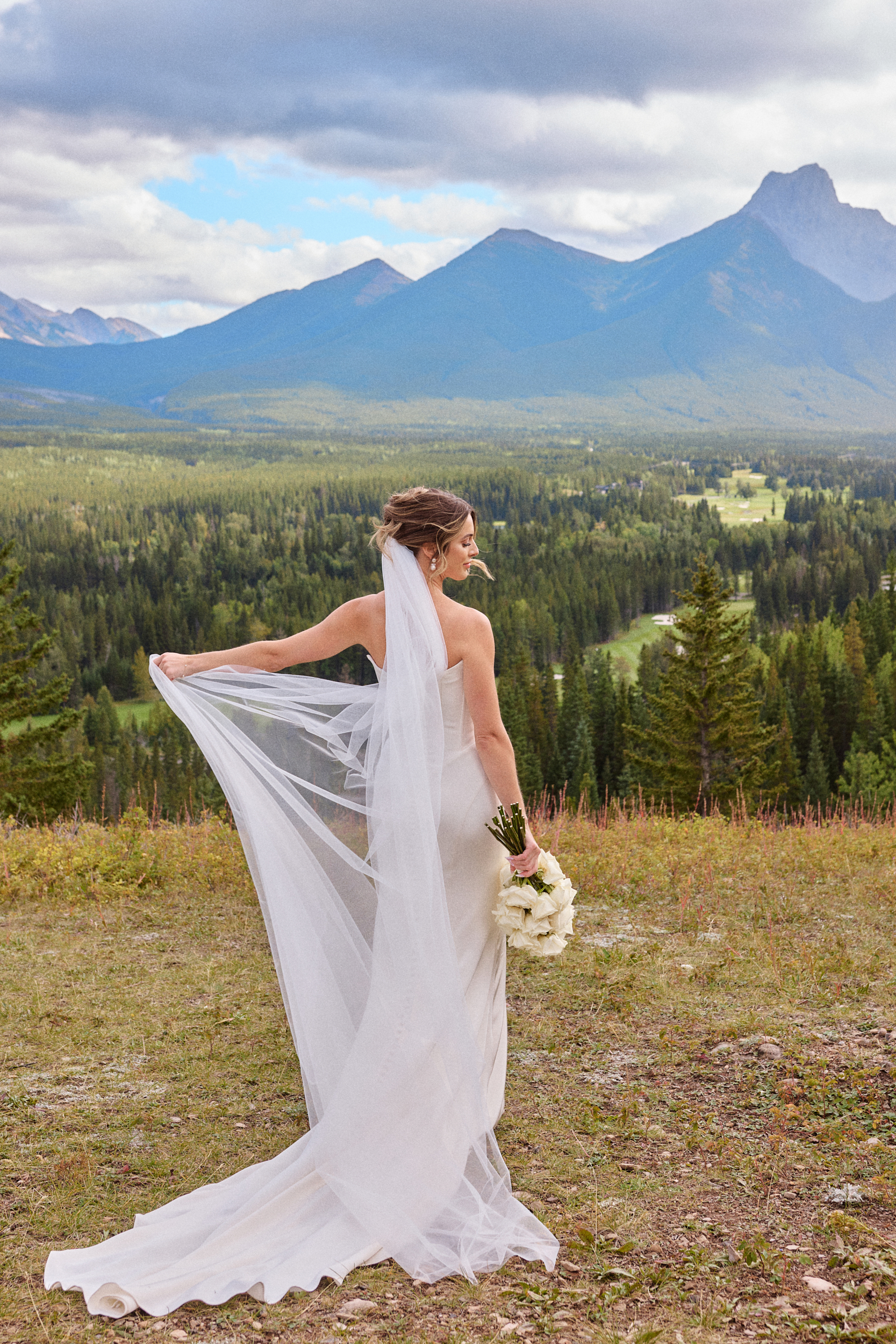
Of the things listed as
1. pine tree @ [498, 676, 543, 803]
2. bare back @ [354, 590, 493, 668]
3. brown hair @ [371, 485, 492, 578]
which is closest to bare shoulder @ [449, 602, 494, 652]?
bare back @ [354, 590, 493, 668]

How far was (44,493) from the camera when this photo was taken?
194 meters

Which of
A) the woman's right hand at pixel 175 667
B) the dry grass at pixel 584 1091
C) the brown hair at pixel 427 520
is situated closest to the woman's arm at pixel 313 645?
the woman's right hand at pixel 175 667

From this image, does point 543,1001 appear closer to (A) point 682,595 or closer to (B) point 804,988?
(B) point 804,988

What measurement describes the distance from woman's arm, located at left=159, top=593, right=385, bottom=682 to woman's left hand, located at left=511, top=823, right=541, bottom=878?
4.10 feet

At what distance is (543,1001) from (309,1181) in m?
2.66

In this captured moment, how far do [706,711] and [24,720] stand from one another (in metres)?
20.9

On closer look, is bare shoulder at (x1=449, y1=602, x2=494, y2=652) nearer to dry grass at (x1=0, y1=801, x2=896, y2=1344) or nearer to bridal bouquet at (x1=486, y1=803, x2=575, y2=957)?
bridal bouquet at (x1=486, y1=803, x2=575, y2=957)

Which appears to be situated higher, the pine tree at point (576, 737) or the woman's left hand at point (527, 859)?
the woman's left hand at point (527, 859)

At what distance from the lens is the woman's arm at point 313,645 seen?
17.0 ft

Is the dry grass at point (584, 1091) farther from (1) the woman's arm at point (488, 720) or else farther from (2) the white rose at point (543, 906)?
(1) the woman's arm at point (488, 720)

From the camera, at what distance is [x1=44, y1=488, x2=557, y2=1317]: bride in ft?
14.1

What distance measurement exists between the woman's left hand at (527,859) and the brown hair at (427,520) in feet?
4.33

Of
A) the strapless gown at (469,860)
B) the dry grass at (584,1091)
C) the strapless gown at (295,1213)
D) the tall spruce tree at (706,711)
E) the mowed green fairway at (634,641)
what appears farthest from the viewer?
the mowed green fairway at (634,641)

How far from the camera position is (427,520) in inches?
196
